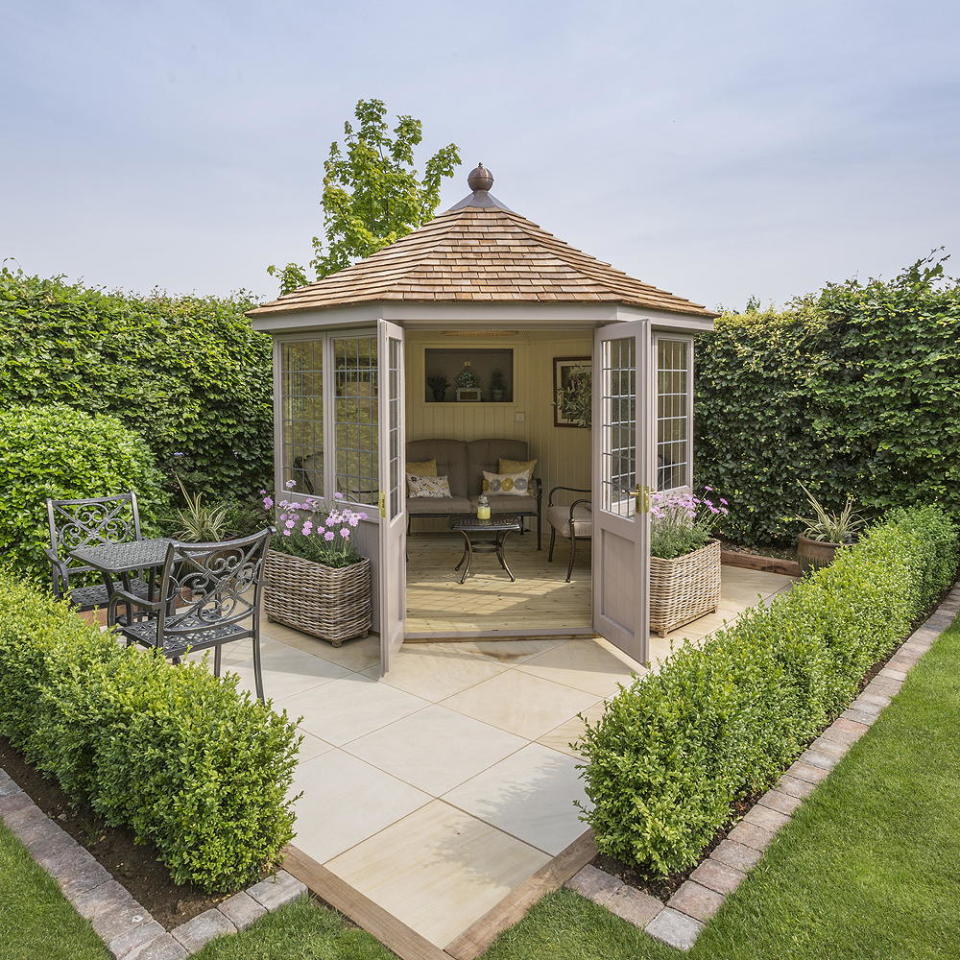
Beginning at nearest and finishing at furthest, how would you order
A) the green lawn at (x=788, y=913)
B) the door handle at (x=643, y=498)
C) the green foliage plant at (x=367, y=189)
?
1. the green lawn at (x=788, y=913)
2. the door handle at (x=643, y=498)
3. the green foliage plant at (x=367, y=189)

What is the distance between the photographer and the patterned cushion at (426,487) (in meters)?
8.70

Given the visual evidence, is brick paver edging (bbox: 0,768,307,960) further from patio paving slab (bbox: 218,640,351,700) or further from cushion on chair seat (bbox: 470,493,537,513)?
cushion on chair seat (bbox: 470,493,537,513)

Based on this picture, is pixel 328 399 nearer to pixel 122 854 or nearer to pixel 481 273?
pixel 481 273

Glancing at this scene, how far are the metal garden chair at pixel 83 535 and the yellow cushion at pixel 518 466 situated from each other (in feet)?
15.2

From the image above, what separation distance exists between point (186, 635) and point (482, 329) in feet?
12.2

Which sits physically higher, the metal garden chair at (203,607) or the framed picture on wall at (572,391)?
the framed picture on wall at (572,391)

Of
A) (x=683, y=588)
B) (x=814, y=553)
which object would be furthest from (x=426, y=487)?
(x=814, y=553)

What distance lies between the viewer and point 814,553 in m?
7.03

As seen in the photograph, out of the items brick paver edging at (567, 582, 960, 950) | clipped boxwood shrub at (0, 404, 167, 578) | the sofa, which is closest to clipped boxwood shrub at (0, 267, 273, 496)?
clipped boxwood shrub at (0, 404, 167, 578)

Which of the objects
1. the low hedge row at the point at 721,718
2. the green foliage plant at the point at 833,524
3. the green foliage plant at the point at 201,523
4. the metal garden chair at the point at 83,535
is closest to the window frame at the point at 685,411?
the green foliage plant at the point at 833,524

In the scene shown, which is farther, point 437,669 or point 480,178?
point 480,178

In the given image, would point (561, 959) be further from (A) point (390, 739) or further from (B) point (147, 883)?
(A) point (390, 739)

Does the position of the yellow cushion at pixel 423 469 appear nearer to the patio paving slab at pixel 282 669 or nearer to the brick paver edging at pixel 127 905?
the patio paving slab at pixel 282 669

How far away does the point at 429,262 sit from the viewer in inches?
231
